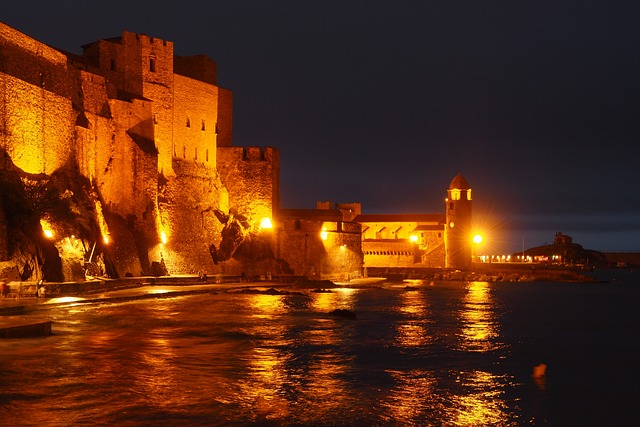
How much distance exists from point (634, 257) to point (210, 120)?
128017 millimetres

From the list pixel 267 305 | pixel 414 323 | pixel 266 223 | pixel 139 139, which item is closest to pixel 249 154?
pixel 266 223

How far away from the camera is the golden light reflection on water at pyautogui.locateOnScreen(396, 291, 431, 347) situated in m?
22.1

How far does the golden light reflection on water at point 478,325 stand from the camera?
71.4 feet

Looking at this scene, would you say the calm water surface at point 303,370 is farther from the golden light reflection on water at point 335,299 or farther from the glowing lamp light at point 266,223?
A: the glowing lamp light at point 266,223

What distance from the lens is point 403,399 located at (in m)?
13.8

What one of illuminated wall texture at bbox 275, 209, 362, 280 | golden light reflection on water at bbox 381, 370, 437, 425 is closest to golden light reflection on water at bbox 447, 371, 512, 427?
golden light reflection on water at bbox 381, 370, 437, 425

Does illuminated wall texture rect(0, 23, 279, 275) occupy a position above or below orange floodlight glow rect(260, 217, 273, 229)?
above

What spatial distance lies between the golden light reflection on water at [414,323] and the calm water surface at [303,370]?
99 millimetres

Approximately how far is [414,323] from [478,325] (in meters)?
2.30

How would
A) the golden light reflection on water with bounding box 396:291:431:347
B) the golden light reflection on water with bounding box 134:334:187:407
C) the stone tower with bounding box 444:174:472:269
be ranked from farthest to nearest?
the stone tower with bounding box 444:174:472:269
the golden light reflection on water with bounding box 396:291:431:347
the golden light reflection on water with bounding box 134:334:187:407

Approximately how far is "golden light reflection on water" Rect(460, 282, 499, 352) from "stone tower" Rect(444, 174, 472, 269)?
104 feet

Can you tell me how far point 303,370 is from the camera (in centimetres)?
1619

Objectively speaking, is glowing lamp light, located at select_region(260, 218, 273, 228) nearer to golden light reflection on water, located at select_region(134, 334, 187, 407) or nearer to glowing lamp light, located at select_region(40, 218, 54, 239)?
glowing lamp light, located at select_region(40, 218, 54, 239)

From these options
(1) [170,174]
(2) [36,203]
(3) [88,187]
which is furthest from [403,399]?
(1) [170,174]
